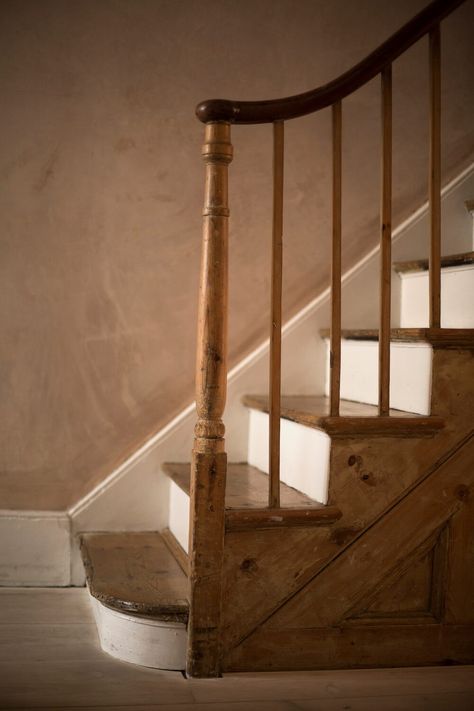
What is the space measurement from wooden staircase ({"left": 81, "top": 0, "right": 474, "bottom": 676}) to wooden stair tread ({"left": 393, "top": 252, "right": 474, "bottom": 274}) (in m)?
0.27

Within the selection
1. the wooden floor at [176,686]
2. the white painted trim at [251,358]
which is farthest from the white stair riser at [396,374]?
the wooden floor at [176,686]

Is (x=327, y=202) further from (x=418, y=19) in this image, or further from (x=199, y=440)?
(x=199, y=440)

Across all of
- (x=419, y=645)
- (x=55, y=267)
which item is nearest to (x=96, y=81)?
(x=55, y=267)

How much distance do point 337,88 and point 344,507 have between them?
40.9 inches

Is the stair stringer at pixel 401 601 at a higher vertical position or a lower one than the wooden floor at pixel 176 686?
higher

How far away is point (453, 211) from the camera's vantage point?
2.87 metres

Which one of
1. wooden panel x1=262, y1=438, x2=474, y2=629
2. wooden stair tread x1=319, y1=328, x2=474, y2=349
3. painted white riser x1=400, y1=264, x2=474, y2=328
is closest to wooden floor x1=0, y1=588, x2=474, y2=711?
wooden panel x1=262, y1=438, x2=474, y2=629

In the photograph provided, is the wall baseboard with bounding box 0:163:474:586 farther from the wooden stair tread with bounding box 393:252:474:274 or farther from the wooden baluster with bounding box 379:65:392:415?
the wooden baluster with bounding box 379:65:392:415

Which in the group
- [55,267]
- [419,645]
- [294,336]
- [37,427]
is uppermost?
[55,267]

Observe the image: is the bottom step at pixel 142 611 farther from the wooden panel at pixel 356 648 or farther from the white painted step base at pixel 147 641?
the wooden panel at pixel 356 648

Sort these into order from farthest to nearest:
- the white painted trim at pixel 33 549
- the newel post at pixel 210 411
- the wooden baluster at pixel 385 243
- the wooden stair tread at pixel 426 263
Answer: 1. the white painted trim at pixel 33 549
2. the wooden stair tread at pixel 426 263
3. the wooden baluster at pixel 385 243
4. the newel post at pixel 210 411

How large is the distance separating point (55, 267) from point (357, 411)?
109 centimetres

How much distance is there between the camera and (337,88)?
201cm

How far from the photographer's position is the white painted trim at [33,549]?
256 centimetres
